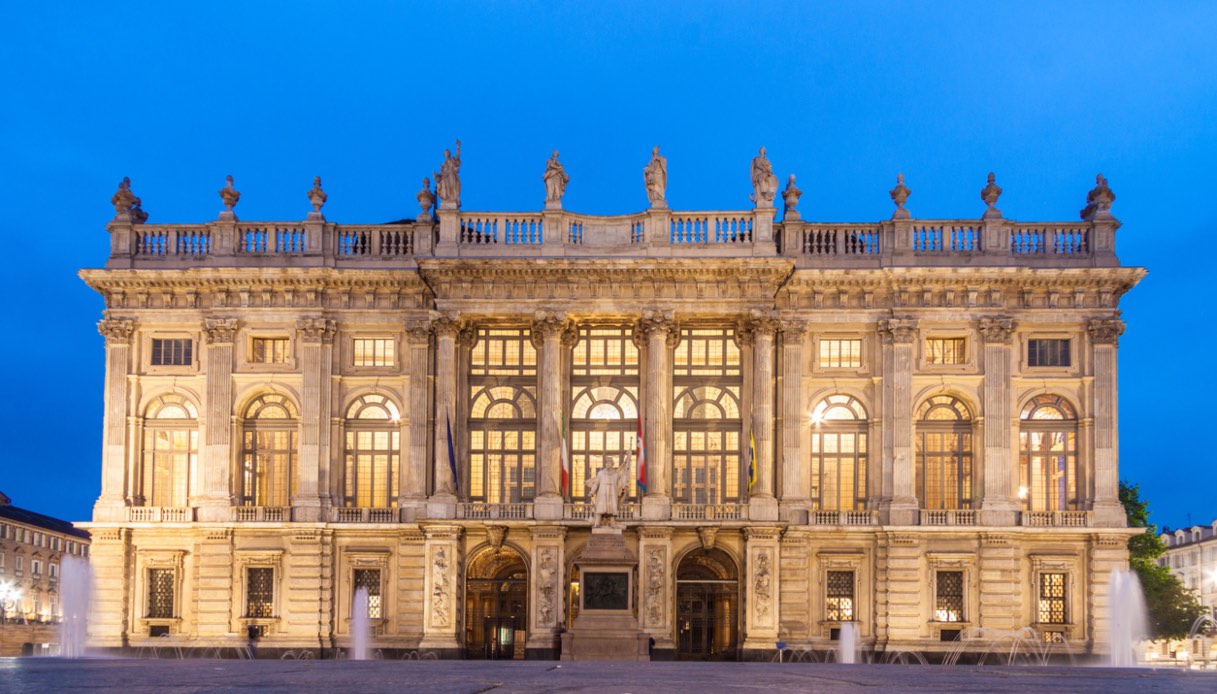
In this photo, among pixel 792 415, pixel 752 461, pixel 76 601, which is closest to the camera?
pixel 752 461

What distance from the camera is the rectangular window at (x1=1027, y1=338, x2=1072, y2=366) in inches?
1869

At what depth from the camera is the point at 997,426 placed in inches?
1833

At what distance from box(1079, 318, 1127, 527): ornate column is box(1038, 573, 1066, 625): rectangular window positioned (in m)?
2.26

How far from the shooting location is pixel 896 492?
46.5 meters

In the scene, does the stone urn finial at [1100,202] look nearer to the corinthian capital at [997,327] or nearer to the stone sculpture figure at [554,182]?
the corinthian capital at [997,327]

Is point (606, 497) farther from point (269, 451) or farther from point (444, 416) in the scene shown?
point (269, 451)

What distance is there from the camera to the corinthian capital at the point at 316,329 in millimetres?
47375

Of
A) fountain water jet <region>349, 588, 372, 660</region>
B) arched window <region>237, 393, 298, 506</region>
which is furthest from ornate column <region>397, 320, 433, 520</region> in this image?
arched window <region>237, 393, 298, 506</region>

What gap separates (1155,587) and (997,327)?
21388 mm

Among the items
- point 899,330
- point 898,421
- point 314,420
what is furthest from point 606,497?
point 899,330

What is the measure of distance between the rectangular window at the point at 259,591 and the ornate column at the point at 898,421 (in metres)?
20.0

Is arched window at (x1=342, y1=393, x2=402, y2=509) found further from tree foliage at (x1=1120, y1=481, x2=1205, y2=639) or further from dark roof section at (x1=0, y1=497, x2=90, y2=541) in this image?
dark roof section at (x1=0, y1=497, x2=90, y2=541)

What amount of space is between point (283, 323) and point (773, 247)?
16.3 meters

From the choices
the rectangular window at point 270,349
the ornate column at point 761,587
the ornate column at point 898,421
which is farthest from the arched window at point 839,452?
the rectangular window at point 270,349
